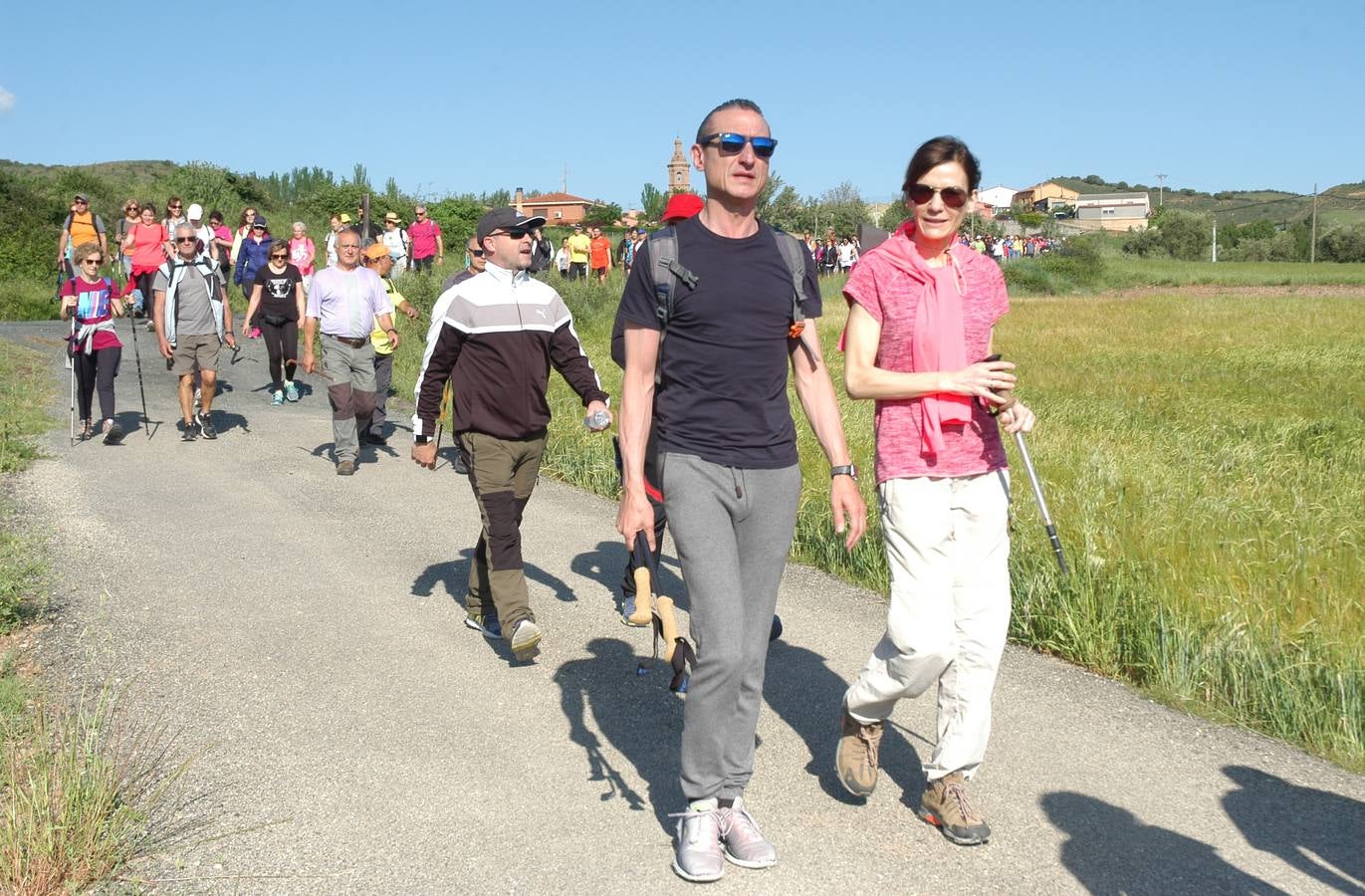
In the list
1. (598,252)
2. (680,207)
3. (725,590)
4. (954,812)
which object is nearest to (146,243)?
(598,252)

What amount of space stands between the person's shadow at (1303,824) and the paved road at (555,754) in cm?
1

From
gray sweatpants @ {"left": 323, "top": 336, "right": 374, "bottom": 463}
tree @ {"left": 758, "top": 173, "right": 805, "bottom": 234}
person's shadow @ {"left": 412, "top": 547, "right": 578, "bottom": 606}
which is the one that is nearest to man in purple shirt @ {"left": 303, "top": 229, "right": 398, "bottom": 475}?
gray sweatpants @ {"left": 323, "top": 336, "right": 374, "bottom": 463}

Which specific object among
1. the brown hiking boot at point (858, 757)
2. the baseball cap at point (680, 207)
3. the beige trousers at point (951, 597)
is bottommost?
the brown hiking boot at point (858, 757)

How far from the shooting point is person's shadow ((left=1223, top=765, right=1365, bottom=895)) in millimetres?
4066

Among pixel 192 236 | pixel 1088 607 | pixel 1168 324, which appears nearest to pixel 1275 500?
pixel 1088 607

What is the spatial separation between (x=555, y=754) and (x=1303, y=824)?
2700 millimetres

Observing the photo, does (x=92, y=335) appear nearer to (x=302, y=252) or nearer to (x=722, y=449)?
(x=302, y=252)

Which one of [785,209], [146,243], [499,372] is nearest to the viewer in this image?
[499,372]

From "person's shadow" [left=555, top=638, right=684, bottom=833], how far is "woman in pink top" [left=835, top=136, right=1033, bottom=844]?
986mm

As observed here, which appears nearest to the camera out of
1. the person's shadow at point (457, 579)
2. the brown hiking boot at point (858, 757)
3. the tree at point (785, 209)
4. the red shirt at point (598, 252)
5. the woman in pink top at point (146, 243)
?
the brown hiking boot at point (858, 757)

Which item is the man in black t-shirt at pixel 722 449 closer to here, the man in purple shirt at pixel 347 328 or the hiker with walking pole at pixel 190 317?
the man in purple shirt at pixel 347 328

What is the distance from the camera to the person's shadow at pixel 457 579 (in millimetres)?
7617

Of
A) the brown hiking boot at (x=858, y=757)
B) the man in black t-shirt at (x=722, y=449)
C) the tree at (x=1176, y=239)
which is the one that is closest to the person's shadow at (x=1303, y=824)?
the brown hiking boot at (x=858, y=757)

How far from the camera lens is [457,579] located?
313 inches
